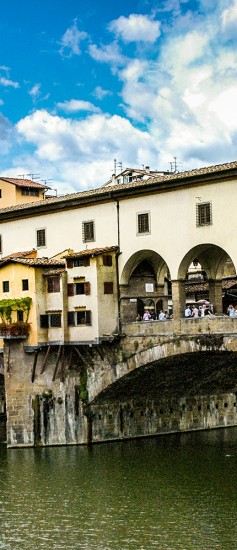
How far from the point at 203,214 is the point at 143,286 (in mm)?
5642

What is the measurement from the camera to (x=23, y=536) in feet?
87.0

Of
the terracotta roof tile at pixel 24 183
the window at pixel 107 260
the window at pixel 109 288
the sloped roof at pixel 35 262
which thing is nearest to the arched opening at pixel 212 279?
the window at pixel 109 288

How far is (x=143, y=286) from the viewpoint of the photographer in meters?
39.9

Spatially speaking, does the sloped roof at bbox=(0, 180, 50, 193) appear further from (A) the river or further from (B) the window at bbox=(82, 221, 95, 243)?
(A) the river

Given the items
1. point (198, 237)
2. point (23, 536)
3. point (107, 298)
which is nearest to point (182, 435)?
point (107, 298)

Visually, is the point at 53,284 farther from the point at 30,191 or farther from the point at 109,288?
the point at 30,191

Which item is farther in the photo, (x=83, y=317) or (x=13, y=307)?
(x=13, y=307)

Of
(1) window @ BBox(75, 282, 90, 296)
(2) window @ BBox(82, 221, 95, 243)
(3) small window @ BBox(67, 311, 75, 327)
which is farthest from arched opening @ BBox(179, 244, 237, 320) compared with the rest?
(3) small window @ BBox(67, 311, 75, 327)

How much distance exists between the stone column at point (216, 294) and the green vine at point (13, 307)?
7091mm

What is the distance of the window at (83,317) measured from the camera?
125 ft

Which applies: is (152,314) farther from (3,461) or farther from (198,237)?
(3,461)

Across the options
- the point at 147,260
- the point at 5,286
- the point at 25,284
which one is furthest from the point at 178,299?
the point at 5,286

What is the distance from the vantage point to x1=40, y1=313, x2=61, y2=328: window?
3922cm

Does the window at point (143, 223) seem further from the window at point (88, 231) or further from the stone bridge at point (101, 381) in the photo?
the stone bridge at point (101, 381)
